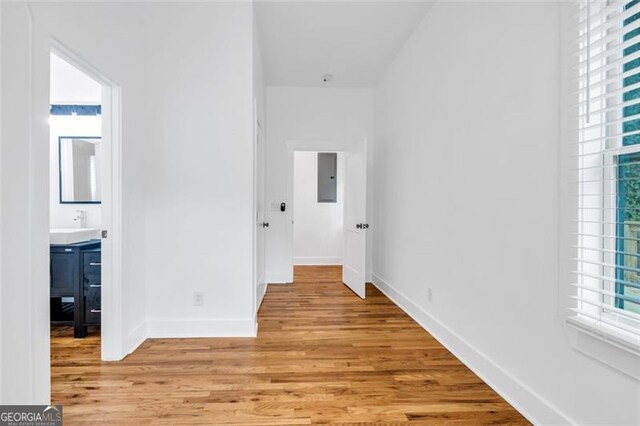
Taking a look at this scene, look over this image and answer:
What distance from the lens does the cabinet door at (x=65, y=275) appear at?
2785mm

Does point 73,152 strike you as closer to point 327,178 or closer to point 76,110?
point 76,110

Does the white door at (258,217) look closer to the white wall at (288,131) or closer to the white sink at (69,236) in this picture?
the white wall at (288,131)

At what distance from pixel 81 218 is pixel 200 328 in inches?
73.6

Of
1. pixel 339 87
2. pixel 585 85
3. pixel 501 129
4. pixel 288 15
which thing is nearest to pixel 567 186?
pixel 585 85

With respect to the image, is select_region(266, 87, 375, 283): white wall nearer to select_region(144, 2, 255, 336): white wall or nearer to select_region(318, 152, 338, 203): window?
select_region(318, 152, 338, 203): window

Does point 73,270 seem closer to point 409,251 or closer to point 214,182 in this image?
point 214,182

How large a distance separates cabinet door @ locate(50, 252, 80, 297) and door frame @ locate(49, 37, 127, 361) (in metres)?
0.67

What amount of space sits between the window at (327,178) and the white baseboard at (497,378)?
143 inches

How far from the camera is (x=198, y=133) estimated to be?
2.82 m

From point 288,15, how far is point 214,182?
1713 millimetres

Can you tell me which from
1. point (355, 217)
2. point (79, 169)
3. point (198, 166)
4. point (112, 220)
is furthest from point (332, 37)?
point (79, 169)

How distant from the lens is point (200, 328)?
2.83 meters

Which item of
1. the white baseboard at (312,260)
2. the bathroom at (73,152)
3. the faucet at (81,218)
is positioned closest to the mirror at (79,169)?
the bathroom at (73,152)

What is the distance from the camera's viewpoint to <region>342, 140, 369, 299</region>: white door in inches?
167
